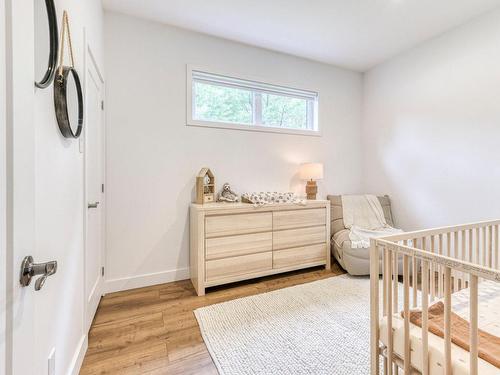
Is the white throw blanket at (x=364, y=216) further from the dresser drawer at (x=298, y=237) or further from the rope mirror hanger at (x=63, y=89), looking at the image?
the rope mirror hanger at (x=63, y=89)

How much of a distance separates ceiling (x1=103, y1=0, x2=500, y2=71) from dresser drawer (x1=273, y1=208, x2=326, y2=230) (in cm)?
196

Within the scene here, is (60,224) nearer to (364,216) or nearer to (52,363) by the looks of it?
(52,363)

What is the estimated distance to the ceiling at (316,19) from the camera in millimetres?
2234

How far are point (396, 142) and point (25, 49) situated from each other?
3.63 metres

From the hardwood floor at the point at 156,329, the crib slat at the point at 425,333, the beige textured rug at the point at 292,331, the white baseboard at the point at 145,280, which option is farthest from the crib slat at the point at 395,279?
the white baseboard at the point at 145,280

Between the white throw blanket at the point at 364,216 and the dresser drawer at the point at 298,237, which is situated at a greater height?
the white throw blanket at the point at 364,216

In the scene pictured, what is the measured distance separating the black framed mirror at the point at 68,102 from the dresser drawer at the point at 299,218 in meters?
1.87

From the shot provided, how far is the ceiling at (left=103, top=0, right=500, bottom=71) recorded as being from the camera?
7.33ft

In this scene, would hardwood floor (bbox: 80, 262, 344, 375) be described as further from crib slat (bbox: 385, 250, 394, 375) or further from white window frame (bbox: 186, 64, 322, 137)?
white window frame (bbox: 186, 64, 322, 137)

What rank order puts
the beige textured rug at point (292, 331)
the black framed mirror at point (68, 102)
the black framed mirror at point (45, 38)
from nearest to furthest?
1. the black framed mirror at point (45, 38)
2. the black framed mirror at point (68, 102)
3. the beige textured rug at point (292, 331)

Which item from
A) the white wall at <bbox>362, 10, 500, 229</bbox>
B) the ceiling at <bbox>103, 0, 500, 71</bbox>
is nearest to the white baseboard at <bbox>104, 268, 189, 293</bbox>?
the ceiling at <bbox>103, 0, 500, 71</bbox>

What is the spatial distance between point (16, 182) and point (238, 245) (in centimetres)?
201

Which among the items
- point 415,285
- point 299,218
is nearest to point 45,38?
point 415,285

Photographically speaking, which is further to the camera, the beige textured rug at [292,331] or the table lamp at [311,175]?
the table lamp at [311,175]
